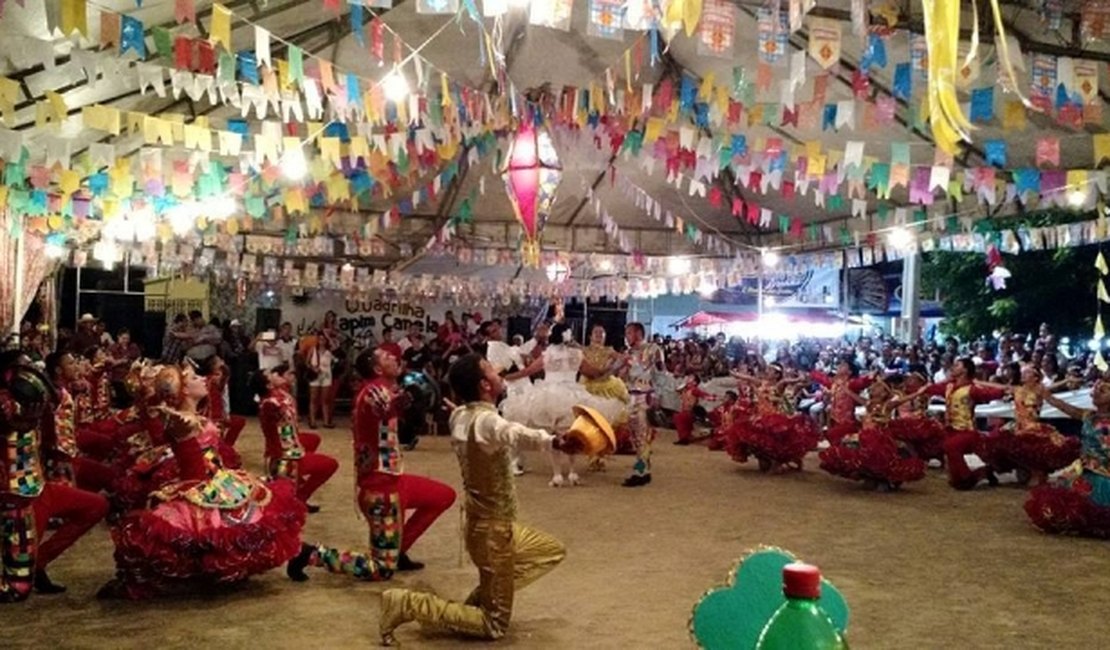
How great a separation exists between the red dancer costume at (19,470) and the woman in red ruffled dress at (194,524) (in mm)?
446

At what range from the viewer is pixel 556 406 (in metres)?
10.4

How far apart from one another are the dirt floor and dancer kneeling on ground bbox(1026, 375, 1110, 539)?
6.9 inches

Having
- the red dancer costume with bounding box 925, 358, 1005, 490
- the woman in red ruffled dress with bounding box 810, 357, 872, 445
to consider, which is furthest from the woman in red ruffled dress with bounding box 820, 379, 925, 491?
the woman in red ruffled dress with bounding box 810, 357, 872, 445

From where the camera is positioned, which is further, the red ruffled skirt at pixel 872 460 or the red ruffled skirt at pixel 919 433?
the red ruffled skirt at pixel 919 433

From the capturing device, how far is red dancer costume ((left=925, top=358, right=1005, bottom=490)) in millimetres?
10297

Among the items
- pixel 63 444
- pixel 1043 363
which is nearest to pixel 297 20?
pixel 63 444

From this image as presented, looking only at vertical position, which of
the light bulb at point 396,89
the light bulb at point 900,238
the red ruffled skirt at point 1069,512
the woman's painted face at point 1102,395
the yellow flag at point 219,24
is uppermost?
the light bulb at point 396,89

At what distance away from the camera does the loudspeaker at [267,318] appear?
21.9m

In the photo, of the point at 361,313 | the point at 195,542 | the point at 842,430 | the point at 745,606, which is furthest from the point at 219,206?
the point at 745,606

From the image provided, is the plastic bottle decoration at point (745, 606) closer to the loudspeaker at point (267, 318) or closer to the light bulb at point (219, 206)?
the light bulb at point (219, 206)

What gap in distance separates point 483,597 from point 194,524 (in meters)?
1.74

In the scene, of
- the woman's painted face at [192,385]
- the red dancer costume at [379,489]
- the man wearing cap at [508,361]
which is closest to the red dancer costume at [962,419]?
the man wearing cap at [508,361]

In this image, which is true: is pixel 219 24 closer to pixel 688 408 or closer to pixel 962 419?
pixel 962 419

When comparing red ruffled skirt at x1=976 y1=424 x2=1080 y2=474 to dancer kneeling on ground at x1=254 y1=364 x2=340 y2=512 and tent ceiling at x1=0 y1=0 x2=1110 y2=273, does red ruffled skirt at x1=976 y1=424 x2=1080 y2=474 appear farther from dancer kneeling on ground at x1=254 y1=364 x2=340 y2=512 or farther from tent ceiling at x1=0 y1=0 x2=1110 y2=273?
dancer kneeling on ground at x1=254 y1=364 x2=340 y2=512
